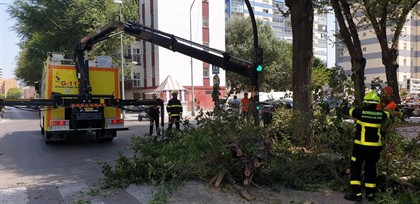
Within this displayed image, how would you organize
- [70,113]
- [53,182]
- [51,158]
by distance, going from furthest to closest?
[70,113] < [51,158] < [53,182]

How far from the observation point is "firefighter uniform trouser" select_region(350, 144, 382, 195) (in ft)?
19.1

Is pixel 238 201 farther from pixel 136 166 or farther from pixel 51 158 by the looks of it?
pixel 51 158

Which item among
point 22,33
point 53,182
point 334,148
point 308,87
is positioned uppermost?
point 22,33

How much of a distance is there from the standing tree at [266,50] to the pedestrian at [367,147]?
37855 mm

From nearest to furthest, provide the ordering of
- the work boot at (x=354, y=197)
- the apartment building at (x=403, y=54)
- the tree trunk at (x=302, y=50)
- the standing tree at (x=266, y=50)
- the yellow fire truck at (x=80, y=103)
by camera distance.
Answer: the work boot at (x=354, y=197)
the tree trunk at (x=302, y=50)
the yellow fire truck at (x=80, y=103)
the standing tree at (x=266, y=50)
the apartment building at (x=403, y=54)

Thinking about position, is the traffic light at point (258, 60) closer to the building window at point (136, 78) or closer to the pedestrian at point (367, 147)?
the pedestrian at point (367, 147)

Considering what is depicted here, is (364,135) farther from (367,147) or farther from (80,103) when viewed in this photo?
(80,103)

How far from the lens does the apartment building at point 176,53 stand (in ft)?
130

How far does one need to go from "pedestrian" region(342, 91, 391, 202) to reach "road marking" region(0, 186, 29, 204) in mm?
4981

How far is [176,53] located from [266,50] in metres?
12.4

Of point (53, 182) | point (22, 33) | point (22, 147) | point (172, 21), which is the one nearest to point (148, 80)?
point (172, 21)

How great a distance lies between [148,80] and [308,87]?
115ft

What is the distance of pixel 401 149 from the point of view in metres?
6.34

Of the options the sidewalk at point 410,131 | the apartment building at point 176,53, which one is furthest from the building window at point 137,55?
the sidewalk at point 410,131
